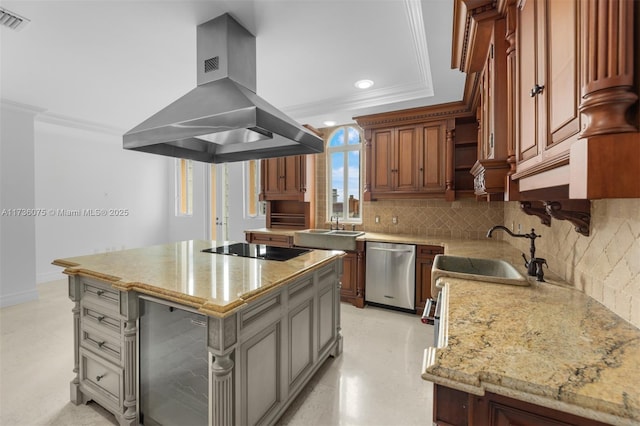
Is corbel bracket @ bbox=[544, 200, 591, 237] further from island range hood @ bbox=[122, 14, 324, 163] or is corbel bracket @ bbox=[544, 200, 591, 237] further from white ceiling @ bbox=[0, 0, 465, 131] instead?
island range hood @ bbox=[122, 14, 324, 163]

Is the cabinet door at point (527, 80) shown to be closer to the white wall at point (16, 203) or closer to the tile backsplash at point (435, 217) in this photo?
the tile backsplash at point (435, 217)

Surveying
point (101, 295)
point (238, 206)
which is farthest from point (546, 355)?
point (238, 206)

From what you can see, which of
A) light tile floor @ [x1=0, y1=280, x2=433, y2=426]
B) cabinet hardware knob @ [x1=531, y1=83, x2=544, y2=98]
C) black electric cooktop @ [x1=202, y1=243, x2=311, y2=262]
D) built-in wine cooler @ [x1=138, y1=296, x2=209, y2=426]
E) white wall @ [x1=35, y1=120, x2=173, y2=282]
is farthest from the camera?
white wall @ [x1=35, y1=120, x2=173, y2=282]

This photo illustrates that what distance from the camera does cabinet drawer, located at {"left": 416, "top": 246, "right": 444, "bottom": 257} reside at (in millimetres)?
3123

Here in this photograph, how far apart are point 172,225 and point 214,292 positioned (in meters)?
6.05

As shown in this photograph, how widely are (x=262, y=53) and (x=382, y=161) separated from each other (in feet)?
6.73

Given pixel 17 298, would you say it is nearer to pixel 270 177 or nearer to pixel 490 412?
pixel 270 177

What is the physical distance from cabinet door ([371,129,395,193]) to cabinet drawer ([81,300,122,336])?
308cm

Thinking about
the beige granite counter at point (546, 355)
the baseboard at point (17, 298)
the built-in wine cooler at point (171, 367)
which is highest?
the beige granite counter at point (546, 355)

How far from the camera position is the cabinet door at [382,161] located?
369 centimetres

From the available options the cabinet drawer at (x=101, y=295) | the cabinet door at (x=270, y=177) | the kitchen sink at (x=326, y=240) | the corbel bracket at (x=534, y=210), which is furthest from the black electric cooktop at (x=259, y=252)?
the cabinet door at (x=270, y=177)

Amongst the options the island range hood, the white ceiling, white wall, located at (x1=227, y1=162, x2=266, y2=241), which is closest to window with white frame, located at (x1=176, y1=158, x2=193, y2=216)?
white wall, located at (x1=227, y1=162, x2=266, y2=241)

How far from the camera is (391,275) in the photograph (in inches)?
131

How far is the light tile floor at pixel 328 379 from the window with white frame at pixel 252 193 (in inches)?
112
